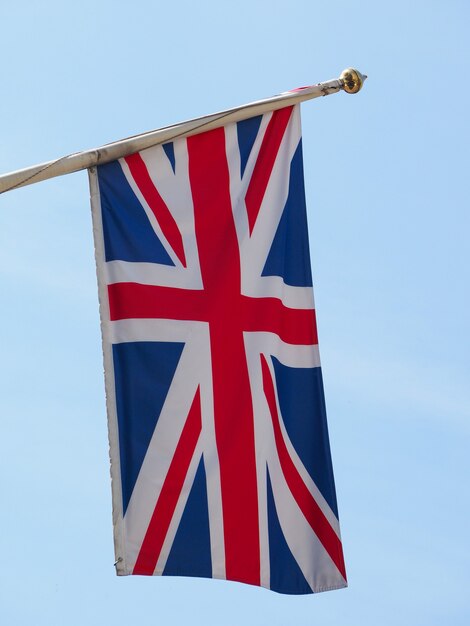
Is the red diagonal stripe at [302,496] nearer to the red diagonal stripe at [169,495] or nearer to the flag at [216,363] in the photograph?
the flag at [216,363]

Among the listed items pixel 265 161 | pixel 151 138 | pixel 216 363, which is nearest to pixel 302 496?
pixel 216 363

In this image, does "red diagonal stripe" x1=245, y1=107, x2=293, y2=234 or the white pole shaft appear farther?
"red diagonal stripe" x1=245, y1=107, x2=293, y2=234

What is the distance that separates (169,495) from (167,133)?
9.82 feet

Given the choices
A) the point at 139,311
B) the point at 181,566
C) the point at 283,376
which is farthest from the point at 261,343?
the point at 181,566

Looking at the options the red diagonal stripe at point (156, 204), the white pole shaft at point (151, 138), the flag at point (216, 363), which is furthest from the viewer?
the red diagonal stripe at point (156, 204)

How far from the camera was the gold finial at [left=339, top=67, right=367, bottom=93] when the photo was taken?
13133mm

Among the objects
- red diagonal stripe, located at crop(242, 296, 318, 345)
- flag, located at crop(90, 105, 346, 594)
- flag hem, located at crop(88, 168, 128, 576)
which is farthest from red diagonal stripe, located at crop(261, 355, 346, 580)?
flag hem, located at crop(88, 168, 128, 576)

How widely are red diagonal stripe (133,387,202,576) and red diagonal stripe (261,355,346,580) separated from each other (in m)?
0.86

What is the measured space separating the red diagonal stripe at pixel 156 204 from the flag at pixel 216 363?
0.04 feet

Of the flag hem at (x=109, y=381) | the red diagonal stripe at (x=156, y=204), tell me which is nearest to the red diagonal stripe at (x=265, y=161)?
the red diagonal stripe at (x=156, y=204)

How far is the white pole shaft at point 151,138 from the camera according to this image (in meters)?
10.4

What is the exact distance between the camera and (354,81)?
1313cm

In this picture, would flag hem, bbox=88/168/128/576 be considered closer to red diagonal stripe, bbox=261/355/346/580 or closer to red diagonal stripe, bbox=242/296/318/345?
red diagonal stripe, bbox=242/296/318/345

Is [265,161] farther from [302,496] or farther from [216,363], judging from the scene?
[302,496]
